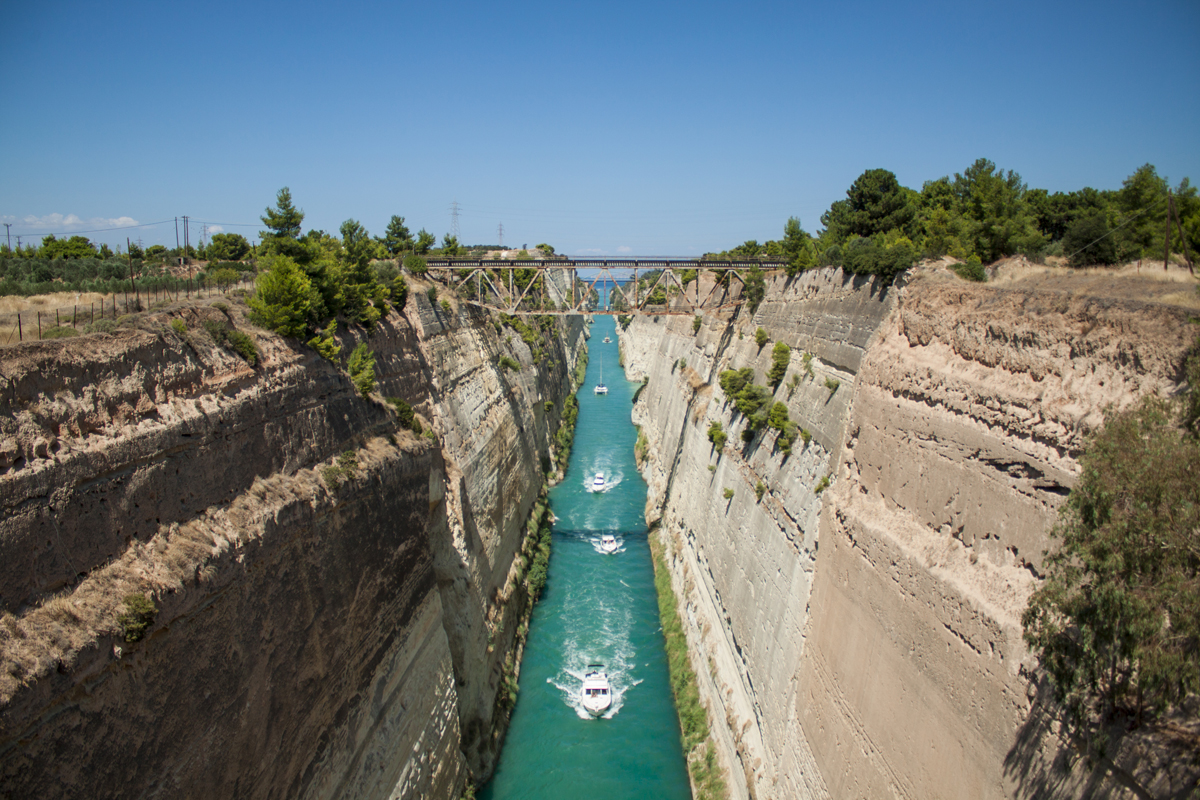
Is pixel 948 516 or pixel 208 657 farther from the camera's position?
pixel 948 516

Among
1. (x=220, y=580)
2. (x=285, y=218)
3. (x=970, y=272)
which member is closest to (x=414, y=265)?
(x=285, y=218)

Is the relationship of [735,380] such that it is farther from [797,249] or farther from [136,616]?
[136,616]

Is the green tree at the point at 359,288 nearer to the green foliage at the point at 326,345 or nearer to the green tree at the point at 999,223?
the green foliage at the point at 326,345

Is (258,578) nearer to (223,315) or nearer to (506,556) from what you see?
(223,315)

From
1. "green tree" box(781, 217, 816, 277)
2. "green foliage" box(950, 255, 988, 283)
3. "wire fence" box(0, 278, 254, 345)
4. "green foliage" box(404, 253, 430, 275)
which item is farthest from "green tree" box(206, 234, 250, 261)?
"green foliage" box(950, 255, 988, 283)

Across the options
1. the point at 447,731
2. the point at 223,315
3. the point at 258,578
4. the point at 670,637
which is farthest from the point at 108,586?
the point at 670,637
